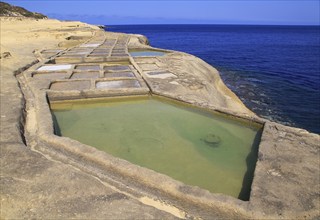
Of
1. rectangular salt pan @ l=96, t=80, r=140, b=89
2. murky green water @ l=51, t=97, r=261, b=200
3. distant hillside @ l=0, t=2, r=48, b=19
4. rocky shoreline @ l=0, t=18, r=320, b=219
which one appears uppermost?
distant hillside @ l=0, t=2, r=48, b=19

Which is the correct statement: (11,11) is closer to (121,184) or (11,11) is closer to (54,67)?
(54,67)

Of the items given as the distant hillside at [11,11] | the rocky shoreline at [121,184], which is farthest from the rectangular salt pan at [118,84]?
the distant hillside at [11,11]

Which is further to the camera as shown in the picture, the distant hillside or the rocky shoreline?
the distant hillside

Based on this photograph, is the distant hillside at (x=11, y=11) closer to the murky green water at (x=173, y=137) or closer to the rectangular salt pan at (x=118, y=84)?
the rectangular salt pan at (x=118, y=84)

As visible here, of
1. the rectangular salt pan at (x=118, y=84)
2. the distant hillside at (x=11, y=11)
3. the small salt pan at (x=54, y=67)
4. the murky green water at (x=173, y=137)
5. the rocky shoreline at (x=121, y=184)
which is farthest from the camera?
the distant hillside at (x=11, y=11)

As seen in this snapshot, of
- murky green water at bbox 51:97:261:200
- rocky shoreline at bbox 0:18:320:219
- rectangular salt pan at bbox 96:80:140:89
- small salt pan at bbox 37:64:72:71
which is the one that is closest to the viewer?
rocky shoreline at bbox 0:18:320:219

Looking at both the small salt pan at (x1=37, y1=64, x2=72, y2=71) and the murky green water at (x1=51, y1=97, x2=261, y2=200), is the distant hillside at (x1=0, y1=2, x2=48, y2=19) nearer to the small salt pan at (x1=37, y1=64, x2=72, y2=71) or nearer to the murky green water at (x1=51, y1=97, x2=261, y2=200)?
the small salt pan at (x1=37, y1=64, x2=72, y2=71)

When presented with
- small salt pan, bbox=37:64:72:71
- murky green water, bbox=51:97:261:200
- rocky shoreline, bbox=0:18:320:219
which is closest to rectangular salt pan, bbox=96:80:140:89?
murky green water, bbox=51:97:261:200

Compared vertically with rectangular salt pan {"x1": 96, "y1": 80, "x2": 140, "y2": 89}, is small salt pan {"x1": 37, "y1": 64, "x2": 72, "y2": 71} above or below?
above

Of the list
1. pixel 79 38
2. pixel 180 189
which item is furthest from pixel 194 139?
pixel 79 38
